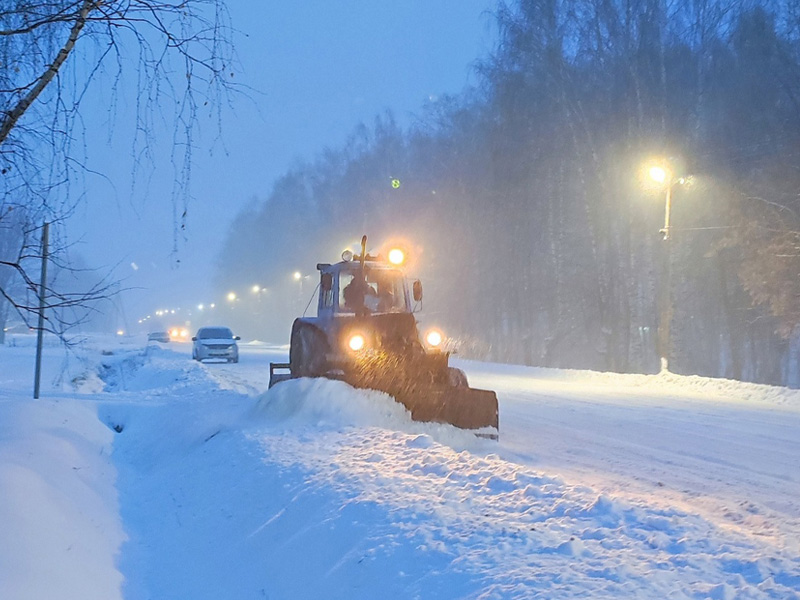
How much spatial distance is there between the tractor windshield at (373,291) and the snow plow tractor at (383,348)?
0.02 metres

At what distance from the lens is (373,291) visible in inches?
441

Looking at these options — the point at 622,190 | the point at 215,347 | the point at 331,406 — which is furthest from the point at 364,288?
the point at 215,347

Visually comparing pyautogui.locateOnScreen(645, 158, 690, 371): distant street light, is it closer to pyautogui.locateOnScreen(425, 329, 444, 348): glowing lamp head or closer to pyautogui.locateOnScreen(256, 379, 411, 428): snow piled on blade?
pyautogui.locateOnScreen(425, 329, 444, 348): glowing lamp head

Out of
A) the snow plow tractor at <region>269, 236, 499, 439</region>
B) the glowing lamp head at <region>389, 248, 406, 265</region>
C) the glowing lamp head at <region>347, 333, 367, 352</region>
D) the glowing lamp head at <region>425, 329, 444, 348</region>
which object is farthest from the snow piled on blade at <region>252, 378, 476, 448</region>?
the glowing lamp head at <region>389, 248, 406, 265</region>

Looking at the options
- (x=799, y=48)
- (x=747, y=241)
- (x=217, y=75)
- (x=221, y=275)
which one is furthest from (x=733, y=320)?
(x=221, y=275)

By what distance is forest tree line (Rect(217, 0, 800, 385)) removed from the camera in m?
25.0

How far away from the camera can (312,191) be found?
2655 inches

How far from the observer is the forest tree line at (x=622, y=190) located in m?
25.0

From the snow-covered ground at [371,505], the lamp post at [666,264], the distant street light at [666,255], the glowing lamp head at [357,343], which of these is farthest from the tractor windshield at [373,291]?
the distant street light at [666,255]

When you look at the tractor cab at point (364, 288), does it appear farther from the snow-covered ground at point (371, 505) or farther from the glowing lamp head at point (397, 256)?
the snow-covered ground at point (371, 505)

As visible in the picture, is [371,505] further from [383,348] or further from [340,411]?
[383,348]

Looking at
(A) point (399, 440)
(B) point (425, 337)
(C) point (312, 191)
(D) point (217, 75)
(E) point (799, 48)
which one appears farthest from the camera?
(C) point (312, 191)

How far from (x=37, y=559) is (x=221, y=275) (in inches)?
3749

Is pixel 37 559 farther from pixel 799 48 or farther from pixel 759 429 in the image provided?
pixel 799 48
